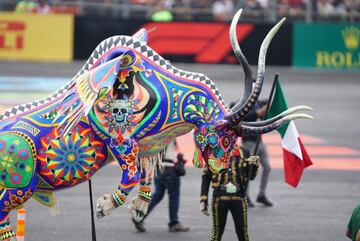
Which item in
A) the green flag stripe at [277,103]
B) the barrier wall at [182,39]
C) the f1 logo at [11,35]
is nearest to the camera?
the green flag stripe at [277,103]

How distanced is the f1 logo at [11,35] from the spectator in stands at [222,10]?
6914 millimetres

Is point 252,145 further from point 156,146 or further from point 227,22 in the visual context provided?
point 227,22

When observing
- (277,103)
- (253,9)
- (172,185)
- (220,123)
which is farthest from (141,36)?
(253,9)

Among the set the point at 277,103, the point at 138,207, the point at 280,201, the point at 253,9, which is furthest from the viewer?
the point at 253,9

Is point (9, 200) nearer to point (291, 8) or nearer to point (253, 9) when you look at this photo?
point (253, 9)

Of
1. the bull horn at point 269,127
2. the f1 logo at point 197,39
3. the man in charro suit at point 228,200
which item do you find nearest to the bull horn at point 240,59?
the bull horn at point 269,127

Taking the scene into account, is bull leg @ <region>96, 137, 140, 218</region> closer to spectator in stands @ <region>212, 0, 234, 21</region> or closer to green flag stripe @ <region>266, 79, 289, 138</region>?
green flag stripe @ <region>266, 79, 289, 138</region>

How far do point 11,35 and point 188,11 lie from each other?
21.0 feet

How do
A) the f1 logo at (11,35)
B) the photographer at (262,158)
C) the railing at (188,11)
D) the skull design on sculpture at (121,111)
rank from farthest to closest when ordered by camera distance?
1. the railing at (188,11)
2. the f1 logo at (11,35)
3. the photographer at (262,158)
4. the skull design on sculpture at (121,111)

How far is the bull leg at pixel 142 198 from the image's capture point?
11.0 metres

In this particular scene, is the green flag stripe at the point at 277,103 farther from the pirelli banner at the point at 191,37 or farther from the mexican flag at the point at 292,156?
the pirelli banner at the point at 191,37

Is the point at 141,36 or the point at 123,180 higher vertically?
the point at 141,36

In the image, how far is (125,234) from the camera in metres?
14.9

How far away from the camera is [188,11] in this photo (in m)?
37.7
